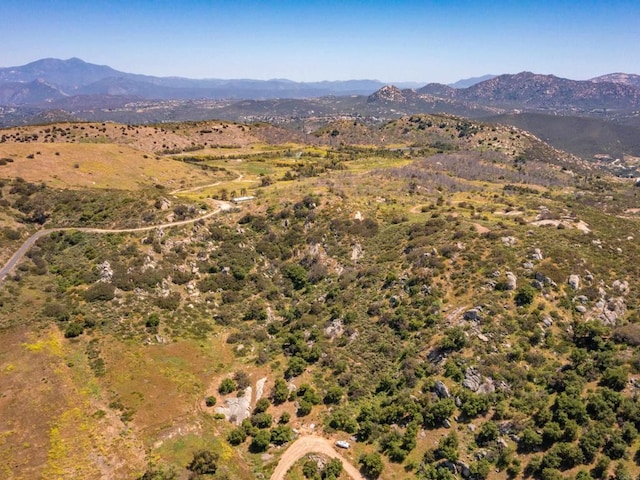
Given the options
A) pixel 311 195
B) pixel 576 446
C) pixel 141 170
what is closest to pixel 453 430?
pixel 576 446

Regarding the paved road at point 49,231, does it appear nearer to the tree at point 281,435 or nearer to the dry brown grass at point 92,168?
the dry brown grass at point 92,168

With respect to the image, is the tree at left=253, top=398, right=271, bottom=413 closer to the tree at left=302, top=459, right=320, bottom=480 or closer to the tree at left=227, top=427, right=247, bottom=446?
the tree at left=227, top=427, right=247, bottom=446

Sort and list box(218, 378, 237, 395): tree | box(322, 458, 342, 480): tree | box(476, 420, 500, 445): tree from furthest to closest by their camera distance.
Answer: box(218, 378, 237, 395): tree → box(476, 420, 500, 445): tree → box(322, 458, 342, 480): tree

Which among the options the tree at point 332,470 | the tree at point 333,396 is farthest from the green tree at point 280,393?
the tree at point 332,470

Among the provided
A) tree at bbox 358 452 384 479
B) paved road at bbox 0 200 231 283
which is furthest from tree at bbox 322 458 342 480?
paved road at bbox 0 200 231 283

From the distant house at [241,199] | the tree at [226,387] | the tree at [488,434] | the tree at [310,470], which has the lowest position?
the tree at [310,470]

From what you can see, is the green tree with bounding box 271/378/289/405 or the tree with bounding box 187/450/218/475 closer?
the tree with bounding box 187/450/218/475

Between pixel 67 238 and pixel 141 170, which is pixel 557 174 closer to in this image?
pixel 141 170

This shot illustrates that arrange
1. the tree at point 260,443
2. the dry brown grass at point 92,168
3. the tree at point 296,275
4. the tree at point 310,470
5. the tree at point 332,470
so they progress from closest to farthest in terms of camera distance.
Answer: the tree at point 332,470 → the tree at point 310,470 → the tree at point 260,443 → the tree at point 296,275 → the dry brown grass at point 92,168
